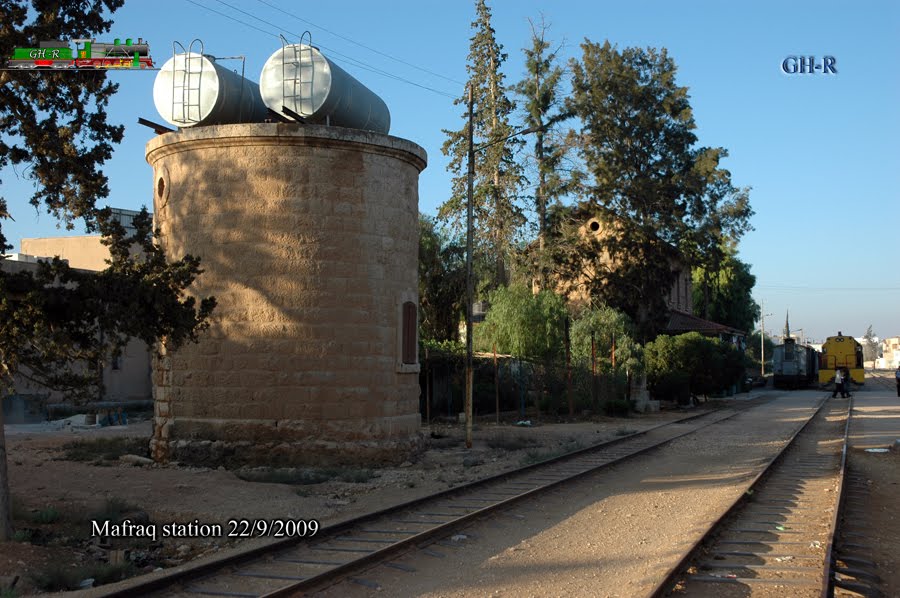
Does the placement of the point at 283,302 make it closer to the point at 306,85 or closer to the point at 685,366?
the point at 306,85

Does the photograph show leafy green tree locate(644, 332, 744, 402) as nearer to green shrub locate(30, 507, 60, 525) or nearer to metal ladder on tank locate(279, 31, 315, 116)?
metal ladder on tank locate(279, 31, 315, 116)

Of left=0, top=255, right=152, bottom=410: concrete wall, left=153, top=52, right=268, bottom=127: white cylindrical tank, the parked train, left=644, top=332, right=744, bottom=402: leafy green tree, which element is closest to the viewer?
left=153, top=52, right=268, bottom=127: white cylindrical tank

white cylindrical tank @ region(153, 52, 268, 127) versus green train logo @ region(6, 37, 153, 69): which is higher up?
white cylindrical tank @ region(153, 52, 268, 127)

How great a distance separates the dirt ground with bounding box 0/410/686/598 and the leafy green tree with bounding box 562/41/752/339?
19664mm


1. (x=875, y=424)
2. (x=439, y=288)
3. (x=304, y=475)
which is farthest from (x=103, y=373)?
(x=875, y=424)

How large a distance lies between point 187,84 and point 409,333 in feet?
21.9

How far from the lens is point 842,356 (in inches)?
2302

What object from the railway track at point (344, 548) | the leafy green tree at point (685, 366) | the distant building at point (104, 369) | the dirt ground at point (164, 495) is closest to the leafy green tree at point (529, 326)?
the leafy green tree at point (685, 366)

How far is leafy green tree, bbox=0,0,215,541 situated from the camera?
9.43 metres

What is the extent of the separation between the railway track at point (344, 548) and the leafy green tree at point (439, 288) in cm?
2376

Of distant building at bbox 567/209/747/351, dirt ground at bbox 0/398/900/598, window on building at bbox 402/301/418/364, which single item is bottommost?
dirt ground at bbox 0/398/900/598

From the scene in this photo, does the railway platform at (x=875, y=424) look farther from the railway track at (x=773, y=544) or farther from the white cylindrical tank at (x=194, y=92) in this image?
the white cylindrical tank at (x=194, y=92)

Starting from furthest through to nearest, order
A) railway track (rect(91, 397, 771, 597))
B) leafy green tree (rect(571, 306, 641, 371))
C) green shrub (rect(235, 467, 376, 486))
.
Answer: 1. leafy green tree (rect(571, 306, 641, 371))
2. green shrub (rect(235, 467, 376, 486))
3. railway track (rect(91, 397, 771, 597))

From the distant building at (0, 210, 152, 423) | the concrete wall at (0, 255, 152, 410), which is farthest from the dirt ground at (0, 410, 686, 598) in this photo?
the concrete wall at (0, 255, 152, 410)
